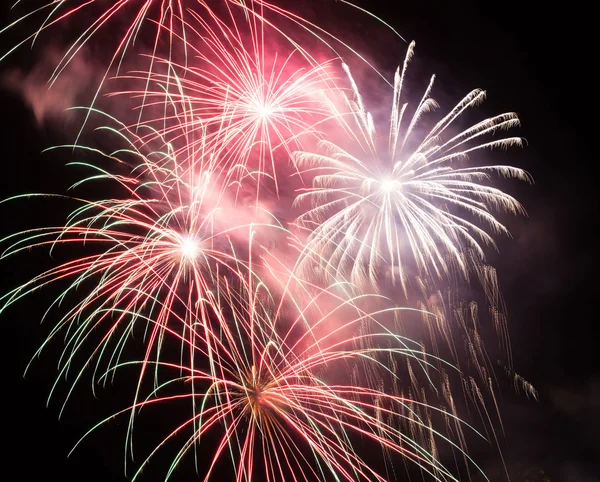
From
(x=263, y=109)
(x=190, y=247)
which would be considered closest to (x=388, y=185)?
(x=263, y=109)

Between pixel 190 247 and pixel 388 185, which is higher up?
pixel 388 185

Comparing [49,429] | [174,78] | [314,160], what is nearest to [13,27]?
[174,78]

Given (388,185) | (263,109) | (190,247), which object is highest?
(263,109)

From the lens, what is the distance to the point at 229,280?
1180cm

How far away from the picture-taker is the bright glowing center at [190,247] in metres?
10.1

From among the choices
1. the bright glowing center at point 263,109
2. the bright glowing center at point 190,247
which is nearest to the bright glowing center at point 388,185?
the bright glowing center at point 263,109

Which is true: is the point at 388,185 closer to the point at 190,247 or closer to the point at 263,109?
the point at 263,109

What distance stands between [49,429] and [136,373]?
12.8 feet

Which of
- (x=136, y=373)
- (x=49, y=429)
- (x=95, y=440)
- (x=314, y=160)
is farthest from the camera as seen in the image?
(x=136, y=373)

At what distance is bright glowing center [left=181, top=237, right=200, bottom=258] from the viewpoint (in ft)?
33.0

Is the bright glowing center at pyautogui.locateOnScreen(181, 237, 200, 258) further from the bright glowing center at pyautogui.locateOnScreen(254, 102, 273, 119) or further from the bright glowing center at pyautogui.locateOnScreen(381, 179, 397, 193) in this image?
the bright glowing center at pyautogui.locateOnScreen(381, 179, 397, 193)

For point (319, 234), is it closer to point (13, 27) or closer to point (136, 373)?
point (13, 27)

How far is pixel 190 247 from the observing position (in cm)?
1011

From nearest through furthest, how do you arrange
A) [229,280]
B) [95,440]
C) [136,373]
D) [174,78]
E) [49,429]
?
[174,78]
[229,280]
[49,429]
[95,440]
[136,373]
